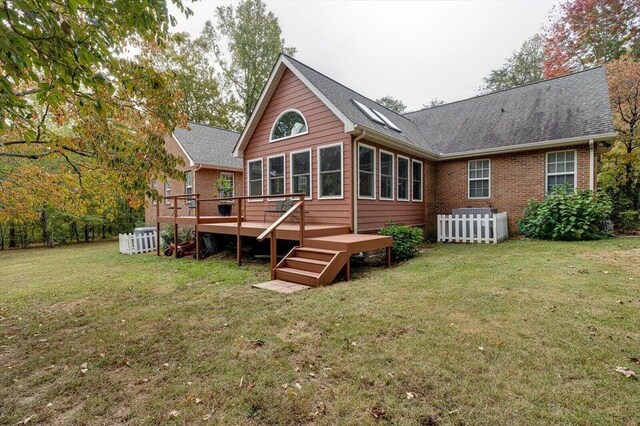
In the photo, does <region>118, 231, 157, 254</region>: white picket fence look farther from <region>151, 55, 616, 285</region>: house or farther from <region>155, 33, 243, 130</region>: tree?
<region>155, 33, 243, 130</region>: tree

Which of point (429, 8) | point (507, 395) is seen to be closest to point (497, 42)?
point (429, 8)

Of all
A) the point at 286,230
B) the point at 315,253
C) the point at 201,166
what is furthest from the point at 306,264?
the point at 201,166

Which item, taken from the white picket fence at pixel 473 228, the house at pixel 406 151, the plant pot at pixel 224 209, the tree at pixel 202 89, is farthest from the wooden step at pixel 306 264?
the tree at pixel 202 89

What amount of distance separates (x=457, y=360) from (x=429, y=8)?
43.2 feet

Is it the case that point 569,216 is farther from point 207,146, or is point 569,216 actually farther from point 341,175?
point 207,146

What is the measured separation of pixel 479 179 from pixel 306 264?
8.32 m

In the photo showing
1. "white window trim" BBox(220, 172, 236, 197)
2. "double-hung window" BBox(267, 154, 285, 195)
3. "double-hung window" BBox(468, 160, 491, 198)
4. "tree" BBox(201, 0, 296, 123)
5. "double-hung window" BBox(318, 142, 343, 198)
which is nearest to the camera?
"double-hung window" BBox(318, 142, 343, 198)

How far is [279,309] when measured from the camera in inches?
178

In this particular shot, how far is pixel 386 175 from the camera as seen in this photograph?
9.56 metres

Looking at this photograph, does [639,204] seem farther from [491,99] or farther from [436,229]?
[436,229]

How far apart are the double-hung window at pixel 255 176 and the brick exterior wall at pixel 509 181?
266 inches

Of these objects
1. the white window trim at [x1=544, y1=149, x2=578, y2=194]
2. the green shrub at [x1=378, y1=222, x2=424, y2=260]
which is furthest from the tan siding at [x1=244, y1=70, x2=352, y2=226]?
the white window trim at [x1=544, y1=149, x2=578, y2=194]

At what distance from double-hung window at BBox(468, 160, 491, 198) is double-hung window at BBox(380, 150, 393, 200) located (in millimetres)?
3909

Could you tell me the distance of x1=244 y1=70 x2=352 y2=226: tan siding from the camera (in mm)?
8328
